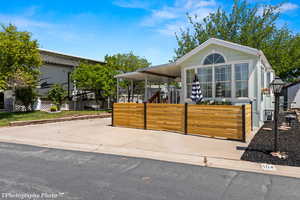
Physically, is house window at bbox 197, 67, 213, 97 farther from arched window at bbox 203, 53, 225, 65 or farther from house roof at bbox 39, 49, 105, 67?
house roof at bbox 39, 49, 105, 67

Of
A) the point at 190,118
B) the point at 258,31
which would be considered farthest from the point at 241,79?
the point at 258,31

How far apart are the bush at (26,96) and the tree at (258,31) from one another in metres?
15.9

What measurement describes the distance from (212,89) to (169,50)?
13338mm

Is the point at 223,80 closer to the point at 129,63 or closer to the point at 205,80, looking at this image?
the point at 205,80

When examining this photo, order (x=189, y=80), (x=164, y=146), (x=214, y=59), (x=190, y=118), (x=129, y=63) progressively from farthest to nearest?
(x=129, y=63) → (x=189, y=80) → (x=214, y=59) → (x=190, y=118) → (x=164, y=146)

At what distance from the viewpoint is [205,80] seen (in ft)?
32.5

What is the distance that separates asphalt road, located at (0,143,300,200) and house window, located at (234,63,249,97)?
5918 millimetres

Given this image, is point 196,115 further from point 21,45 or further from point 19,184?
point 21,45

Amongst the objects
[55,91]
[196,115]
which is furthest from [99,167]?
[55,91]

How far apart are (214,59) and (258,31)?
10129 mm

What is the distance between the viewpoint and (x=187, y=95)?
10633 mm

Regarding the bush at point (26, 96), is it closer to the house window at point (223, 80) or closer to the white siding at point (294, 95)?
the house window at point (223, 80)

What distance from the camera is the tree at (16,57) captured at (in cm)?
1200

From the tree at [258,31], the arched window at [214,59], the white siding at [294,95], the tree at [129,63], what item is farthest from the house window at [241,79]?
the white siding at [294,95]
